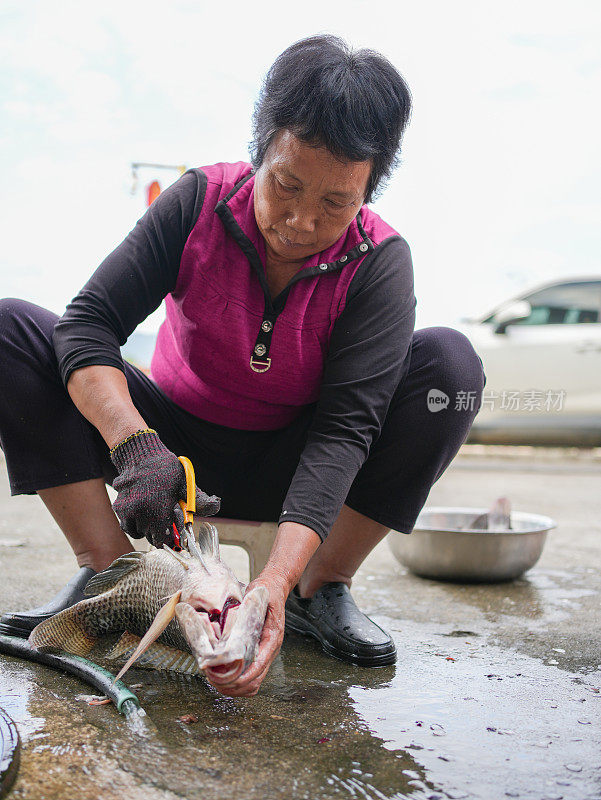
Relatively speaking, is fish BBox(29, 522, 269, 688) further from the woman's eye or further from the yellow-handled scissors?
the woman's eye

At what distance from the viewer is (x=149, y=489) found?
1640mm

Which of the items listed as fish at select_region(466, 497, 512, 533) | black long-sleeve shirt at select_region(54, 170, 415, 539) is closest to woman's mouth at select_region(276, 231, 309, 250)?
black long-sleeve shirt at select_region(54, 170, 415, 539)

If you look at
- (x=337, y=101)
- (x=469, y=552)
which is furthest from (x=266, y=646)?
(x=469, y=552)

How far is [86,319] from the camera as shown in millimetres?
1898

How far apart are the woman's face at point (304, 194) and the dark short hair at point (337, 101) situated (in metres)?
0.03

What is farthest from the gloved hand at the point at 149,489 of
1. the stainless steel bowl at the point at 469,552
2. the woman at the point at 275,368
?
the stainless steel bowl at the point at 469,552

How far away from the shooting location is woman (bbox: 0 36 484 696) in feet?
5.68

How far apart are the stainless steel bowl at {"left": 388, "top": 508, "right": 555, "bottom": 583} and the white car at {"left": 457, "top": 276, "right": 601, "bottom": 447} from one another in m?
4.38

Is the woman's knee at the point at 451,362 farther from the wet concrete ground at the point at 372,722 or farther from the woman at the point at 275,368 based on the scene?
the wet concrete ground at the point at 372,722

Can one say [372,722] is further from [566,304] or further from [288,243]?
[566,304]

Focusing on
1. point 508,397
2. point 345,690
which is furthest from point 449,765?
point 508,397

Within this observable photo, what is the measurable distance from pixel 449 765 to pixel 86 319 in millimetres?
1326

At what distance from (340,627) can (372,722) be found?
1.52ft

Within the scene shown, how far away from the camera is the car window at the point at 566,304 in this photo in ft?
23.5
